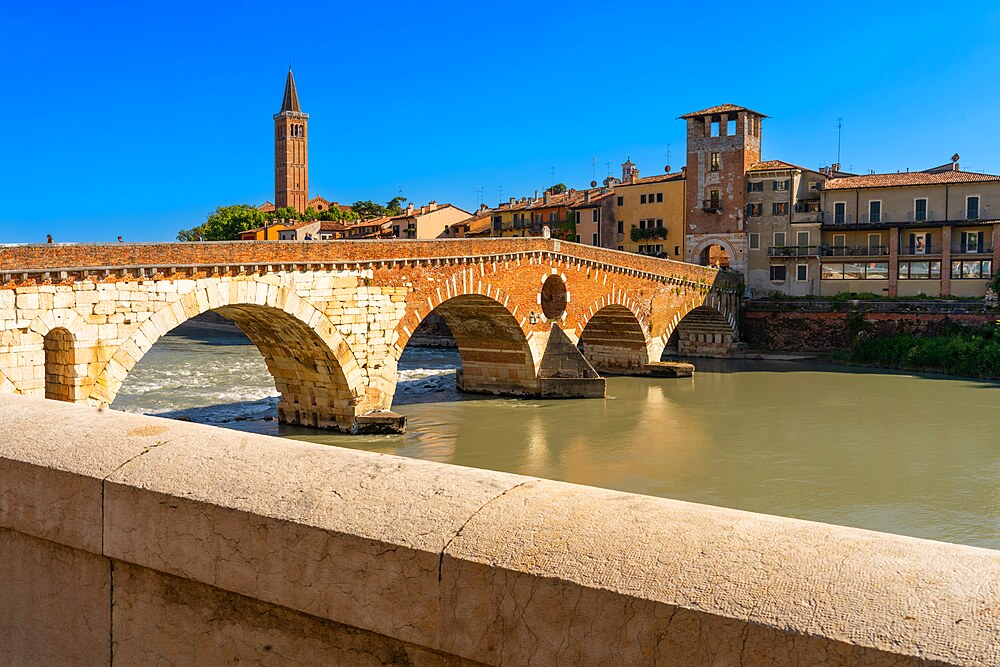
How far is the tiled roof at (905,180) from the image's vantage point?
1363 inches

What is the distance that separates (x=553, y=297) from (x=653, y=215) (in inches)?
712

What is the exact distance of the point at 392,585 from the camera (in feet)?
5.38

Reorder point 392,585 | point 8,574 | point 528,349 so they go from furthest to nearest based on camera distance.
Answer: point 528,349 → point 8,574 → point 392,585

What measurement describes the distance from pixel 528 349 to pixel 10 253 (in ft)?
46.0

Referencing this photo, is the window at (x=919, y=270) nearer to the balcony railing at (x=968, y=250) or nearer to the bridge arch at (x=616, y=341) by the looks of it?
the balcony railing at (x=968, y=250)

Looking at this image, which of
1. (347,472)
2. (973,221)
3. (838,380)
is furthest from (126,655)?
(973,221)

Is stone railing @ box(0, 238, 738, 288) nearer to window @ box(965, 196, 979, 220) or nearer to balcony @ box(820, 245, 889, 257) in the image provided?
balcony @ box(820, 245, 889, 257)

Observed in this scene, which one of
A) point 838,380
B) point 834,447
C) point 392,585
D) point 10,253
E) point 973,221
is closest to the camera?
point 392,585

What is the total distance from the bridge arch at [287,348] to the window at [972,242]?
1030 inches

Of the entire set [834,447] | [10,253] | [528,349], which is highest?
[10,253]

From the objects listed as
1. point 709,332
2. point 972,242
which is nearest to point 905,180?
point 972,242

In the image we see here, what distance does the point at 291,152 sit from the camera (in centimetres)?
9475

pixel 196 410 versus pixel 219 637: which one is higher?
pixel 219 637

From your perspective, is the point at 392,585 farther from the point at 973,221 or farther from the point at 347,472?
the point at 973,221
